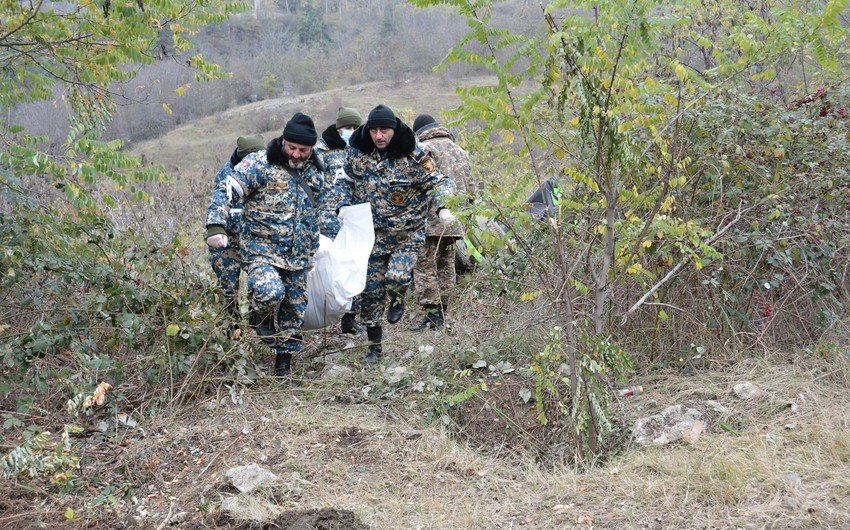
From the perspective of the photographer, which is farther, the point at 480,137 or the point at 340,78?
the point at 340,78

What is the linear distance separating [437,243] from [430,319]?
62 centimetres

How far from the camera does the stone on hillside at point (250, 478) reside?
13.9ft

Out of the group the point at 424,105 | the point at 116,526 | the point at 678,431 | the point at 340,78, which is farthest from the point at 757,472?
the point at 340,78

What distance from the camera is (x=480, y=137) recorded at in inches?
159

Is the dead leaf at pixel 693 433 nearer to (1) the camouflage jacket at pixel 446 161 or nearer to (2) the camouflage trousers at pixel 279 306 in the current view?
(2) the camouflage trousers at pixel 279 306

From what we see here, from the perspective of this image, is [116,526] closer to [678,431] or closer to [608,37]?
[678,431]

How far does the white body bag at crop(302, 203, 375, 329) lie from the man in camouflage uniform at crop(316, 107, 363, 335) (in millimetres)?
176

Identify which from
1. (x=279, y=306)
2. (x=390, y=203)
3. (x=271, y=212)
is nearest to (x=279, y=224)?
(x=271, y=212)

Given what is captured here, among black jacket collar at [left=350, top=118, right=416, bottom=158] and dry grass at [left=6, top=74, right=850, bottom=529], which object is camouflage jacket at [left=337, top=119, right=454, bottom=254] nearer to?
black jacket collar at [left=350, top=118, right=416, bottom=158]

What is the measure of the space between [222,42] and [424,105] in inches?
783

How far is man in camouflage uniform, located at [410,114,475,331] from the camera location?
23.2ft

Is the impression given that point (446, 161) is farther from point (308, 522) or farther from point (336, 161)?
point (308, 522)

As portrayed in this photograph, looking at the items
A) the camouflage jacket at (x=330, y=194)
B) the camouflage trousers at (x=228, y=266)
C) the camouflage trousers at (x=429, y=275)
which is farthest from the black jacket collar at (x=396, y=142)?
the camouflage trousers at (x=228, y=266)

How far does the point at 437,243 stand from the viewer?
22.6ft
